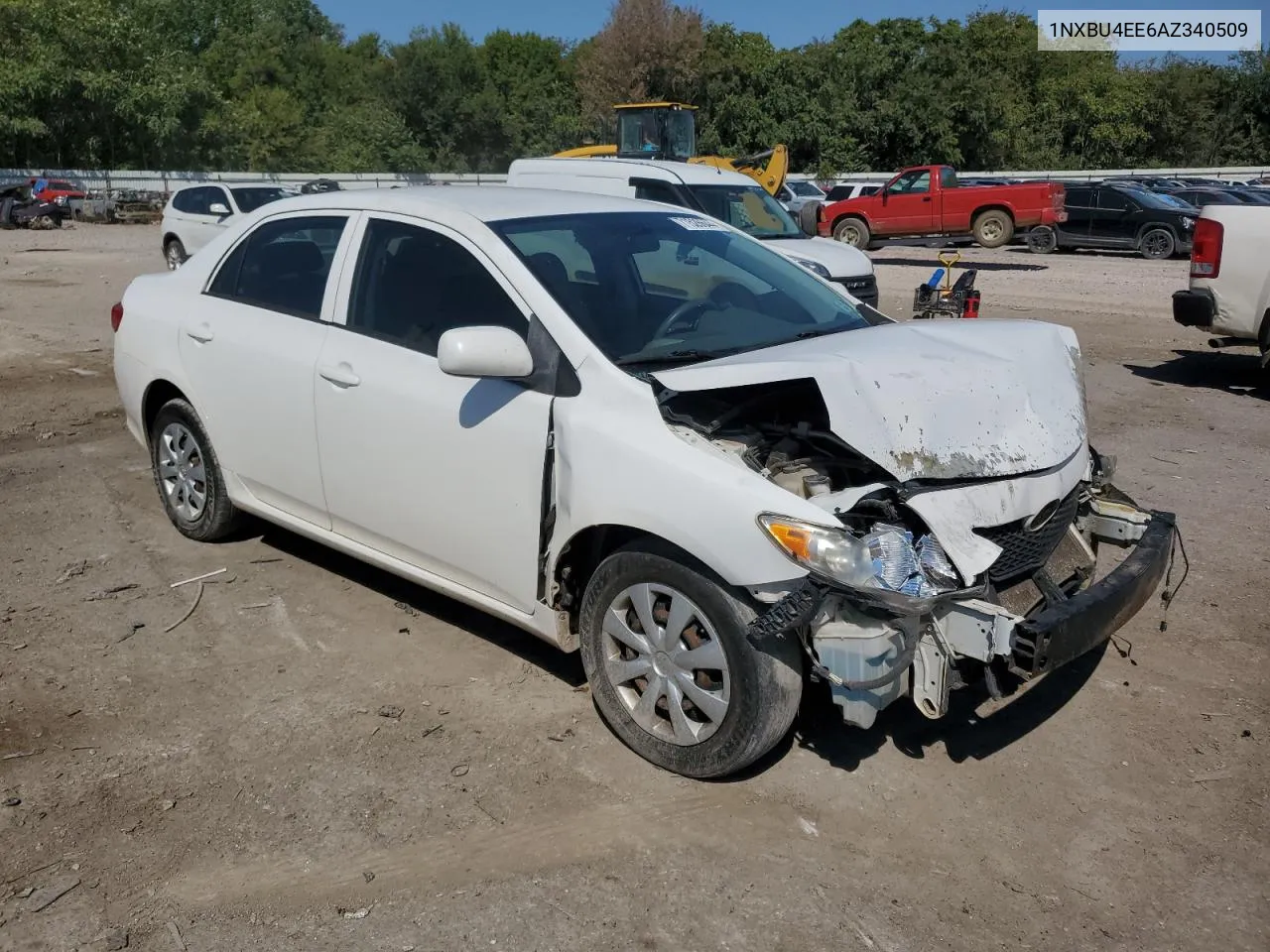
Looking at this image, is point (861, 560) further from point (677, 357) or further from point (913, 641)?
point (677, 357)

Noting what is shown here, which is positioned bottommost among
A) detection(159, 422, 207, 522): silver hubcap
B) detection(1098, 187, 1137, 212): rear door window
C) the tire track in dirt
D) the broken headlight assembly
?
the tire track in dirt

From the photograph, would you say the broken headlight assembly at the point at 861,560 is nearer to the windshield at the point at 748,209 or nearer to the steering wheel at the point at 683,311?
the steering wheel at the point at 683,311

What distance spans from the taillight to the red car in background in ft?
115

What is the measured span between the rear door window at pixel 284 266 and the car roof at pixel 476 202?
0.33 ft

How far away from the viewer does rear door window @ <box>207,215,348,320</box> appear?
478cm

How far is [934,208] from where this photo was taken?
24.9 meters

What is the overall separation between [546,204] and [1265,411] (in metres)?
6.94

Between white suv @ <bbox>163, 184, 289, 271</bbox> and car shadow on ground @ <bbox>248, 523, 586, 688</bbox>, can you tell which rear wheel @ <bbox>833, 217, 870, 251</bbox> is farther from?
car shadow on ground @ <bbox>248, 523, 586, 688</bbox>

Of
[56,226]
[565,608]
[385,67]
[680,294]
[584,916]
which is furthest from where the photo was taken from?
[385,67]

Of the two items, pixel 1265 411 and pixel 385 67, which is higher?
pixel 385 67

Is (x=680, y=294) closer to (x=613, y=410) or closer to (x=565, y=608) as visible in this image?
(x=613, y=410)

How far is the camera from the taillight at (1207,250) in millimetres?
9148

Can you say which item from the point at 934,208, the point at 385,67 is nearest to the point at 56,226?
the point at 934,208

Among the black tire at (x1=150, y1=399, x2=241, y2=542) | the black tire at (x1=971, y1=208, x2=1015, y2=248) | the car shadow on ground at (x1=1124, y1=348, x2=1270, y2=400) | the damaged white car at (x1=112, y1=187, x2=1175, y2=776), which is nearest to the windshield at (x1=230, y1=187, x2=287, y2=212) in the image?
the car shadow on ground at (x1=1124, y1=348, x2=1270, y2=400)
